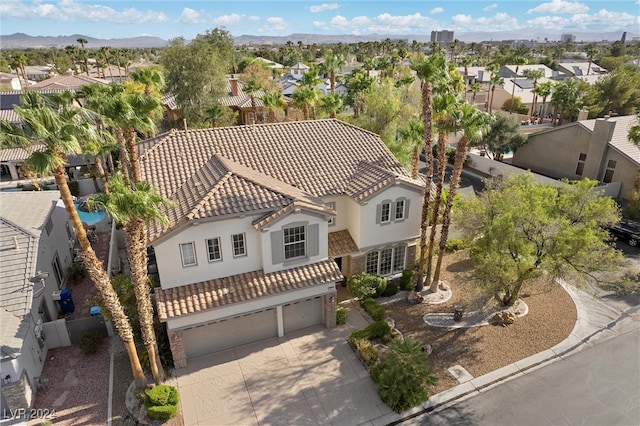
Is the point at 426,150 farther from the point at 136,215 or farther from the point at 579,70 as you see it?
the point at 579,70

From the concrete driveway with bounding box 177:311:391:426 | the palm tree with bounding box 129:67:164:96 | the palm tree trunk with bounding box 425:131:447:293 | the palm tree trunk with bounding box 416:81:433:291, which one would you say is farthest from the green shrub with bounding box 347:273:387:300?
the palm tree with bounding box 129:67:164:96

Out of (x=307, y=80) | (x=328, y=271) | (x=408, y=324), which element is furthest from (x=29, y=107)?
(x=307, y=80)

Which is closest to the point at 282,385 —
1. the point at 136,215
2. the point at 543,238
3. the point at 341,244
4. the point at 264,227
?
the point at 264,227

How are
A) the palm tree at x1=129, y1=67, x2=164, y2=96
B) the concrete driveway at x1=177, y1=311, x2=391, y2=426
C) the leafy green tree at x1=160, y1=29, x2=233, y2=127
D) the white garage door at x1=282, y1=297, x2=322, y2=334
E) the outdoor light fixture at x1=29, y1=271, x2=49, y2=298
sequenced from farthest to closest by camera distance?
the leafy green tree at x1=160, y1=29, x2=233, y2=127 → the palm tree at x1=129, y1=67, x2=164, y2=96 → the white garage door at x1=282, y1=297, x2=322, y2=334 → the outdoor light fixture at x1=29, y1=271, x2=49, y2=298 → the concrete driveway at x1=177, y1=311, x2=391, y2=426

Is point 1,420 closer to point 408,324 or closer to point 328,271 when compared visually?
point 328,271

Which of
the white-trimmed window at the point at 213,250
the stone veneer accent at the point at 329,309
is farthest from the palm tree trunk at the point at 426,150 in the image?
the white-trimmed window at the point at 213,250

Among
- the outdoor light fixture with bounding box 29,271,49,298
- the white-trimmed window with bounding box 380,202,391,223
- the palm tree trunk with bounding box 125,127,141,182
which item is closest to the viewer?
the palm tree trunk with bounding box 125,127,141,182

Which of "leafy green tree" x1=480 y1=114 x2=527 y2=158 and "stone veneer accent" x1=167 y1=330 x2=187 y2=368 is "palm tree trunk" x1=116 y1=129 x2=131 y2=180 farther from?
"leafy green tree" x1=480 y1=114 x2=527 y2=158
